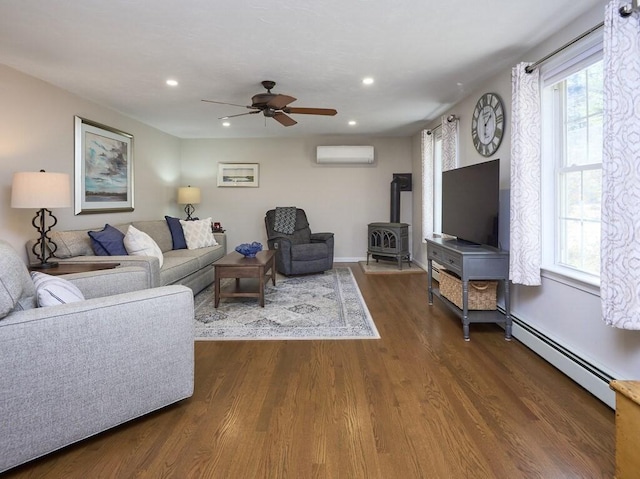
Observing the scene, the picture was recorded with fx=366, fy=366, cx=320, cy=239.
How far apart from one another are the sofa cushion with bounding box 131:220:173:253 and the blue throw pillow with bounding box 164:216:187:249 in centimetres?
5

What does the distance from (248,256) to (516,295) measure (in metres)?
2.76

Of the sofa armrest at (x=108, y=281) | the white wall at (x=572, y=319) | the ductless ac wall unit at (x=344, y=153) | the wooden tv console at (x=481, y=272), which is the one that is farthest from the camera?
the ductless ac wall unit at (x=344, y=153)

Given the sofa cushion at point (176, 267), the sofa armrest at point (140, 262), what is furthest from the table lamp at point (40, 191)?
the sofa cushion at point (176, 267)

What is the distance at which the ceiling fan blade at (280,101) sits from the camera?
3.45m

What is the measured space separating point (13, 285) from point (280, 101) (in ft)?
8.77

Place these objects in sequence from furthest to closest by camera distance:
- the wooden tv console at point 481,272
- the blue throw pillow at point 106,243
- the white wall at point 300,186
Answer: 1. the white wall at point 300,186
2. the blue throw pillow at point 106,243
3. the wooden tv console at point 481,272

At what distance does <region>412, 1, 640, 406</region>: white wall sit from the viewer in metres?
2.00

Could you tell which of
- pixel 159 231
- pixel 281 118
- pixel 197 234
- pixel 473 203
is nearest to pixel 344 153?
pixel 281 118

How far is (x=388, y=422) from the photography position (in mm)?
1871

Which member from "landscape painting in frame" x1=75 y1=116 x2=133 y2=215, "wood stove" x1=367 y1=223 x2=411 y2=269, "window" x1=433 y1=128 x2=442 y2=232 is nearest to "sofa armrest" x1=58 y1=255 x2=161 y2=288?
"landscape painting in frame" x1=75 y1=116 x2=133 y2=215

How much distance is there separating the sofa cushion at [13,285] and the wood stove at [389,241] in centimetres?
481

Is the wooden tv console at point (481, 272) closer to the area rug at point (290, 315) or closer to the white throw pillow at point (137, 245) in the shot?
the area rug at point (290, 315)

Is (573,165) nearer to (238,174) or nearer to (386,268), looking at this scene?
(386,268)

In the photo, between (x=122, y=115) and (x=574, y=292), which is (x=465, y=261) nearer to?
(x=574, y=292)
